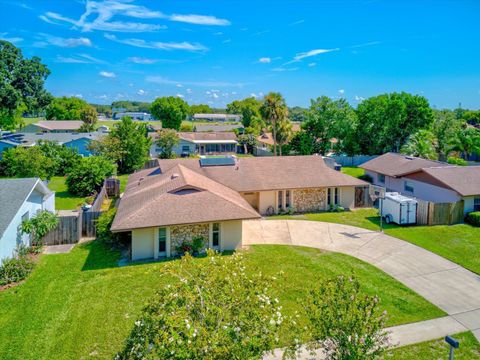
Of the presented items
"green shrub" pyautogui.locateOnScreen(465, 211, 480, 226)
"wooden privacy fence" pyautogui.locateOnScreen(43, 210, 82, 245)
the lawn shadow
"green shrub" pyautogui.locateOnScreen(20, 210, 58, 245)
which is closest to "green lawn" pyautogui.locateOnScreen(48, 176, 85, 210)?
"wooden privacy fence" pyautogui.locateOnScreen(43, 210, 82, 245)

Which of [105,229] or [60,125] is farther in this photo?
[60,125]

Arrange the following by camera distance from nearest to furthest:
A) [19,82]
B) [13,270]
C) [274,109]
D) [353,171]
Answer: [13,270] → [19,82] → [353,171] → [274,109]

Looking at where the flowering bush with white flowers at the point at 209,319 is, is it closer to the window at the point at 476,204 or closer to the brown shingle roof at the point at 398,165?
the window at the point at 476,204

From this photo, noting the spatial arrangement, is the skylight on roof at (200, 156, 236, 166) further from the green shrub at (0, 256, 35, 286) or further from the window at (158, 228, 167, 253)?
the green shrub at (0, 256, 35, 286)

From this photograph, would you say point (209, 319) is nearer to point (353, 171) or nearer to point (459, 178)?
point (459, 178)

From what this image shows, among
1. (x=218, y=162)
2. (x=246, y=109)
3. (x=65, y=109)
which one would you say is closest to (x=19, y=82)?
(x=218, y=162)

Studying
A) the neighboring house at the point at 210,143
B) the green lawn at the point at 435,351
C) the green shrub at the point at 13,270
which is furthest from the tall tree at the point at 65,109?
the green lawn at the point at 435,351
